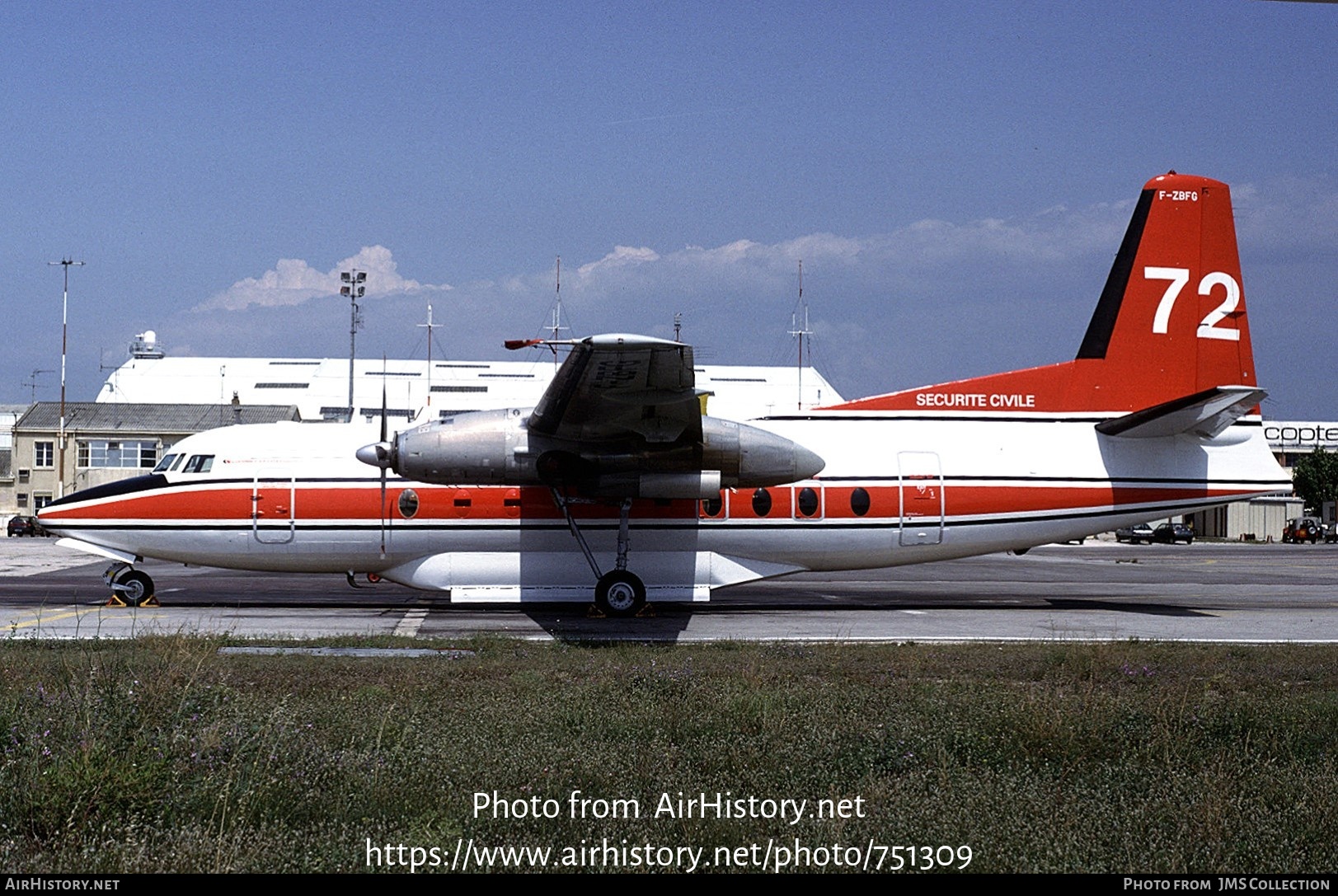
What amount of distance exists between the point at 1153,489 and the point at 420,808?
1858cm

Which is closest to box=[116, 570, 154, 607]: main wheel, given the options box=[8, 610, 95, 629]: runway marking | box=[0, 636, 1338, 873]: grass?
box=[8, 610, 95, 629]: runway marking

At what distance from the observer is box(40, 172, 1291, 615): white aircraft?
21797 millimetres

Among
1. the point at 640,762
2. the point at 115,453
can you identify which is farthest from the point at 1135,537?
the point at 640,762

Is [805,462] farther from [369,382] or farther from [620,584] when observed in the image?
Answer: [369,382]

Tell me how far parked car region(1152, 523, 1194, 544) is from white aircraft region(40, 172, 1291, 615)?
55.5 meters

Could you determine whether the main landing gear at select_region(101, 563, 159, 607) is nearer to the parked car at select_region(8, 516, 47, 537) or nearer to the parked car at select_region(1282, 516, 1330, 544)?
the parked car at select_region(8, 516, 47, 537)

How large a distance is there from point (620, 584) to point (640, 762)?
1248 centimetres

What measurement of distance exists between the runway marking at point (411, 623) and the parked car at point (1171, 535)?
6308 cm

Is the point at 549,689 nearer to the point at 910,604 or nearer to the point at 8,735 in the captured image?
the point at 8,735

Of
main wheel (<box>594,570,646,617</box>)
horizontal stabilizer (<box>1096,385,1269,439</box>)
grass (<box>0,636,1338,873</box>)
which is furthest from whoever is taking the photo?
main wheel (<box>594,570,646,617</box>)

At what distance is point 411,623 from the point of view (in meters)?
20.5

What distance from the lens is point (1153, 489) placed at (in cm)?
2266

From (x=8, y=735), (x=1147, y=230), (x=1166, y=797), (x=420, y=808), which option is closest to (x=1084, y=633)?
(x=1147, y=230)

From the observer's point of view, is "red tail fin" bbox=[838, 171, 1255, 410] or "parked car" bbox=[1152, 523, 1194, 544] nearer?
"red tail fin" bbox=[838, 171, 1255, 410]
